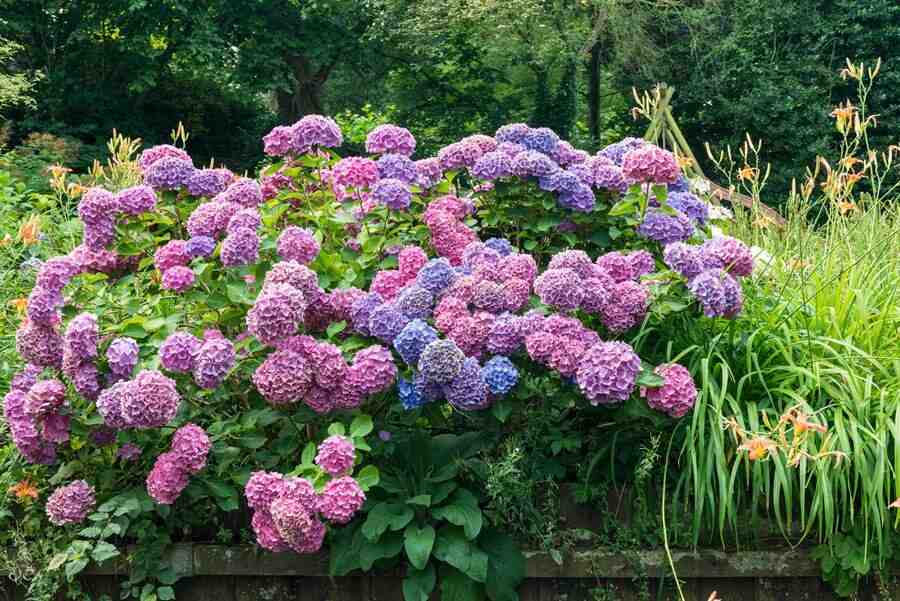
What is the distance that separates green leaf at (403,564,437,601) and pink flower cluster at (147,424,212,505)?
25.9 inches

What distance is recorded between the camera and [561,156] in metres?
3.16

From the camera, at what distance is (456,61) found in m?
18.1

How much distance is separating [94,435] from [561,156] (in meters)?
1.77

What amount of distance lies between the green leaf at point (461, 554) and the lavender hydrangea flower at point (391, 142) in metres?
1.32

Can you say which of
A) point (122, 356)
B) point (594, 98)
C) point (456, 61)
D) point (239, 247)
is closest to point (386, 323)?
point (239, 247)

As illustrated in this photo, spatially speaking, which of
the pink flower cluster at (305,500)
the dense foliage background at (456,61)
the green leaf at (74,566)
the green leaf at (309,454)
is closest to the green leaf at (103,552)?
the green leaf at (74,566)

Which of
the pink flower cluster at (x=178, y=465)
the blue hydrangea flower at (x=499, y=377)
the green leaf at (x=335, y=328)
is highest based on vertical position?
the green leaf at (x=335, y=328)

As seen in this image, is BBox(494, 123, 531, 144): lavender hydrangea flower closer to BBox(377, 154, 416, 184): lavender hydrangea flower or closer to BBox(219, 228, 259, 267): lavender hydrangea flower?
BBox(377, 154, 416, 184): lavender hydrangea flower

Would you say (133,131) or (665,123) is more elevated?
(665,123)

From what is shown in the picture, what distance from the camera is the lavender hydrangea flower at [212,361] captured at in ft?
7.82

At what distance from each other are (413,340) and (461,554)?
605mm

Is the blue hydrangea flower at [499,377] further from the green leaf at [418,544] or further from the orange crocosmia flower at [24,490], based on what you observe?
the orange crocosmia flower at [24,490]

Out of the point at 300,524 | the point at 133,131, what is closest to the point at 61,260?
the point at 300,524

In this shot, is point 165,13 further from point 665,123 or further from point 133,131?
point 665,123
